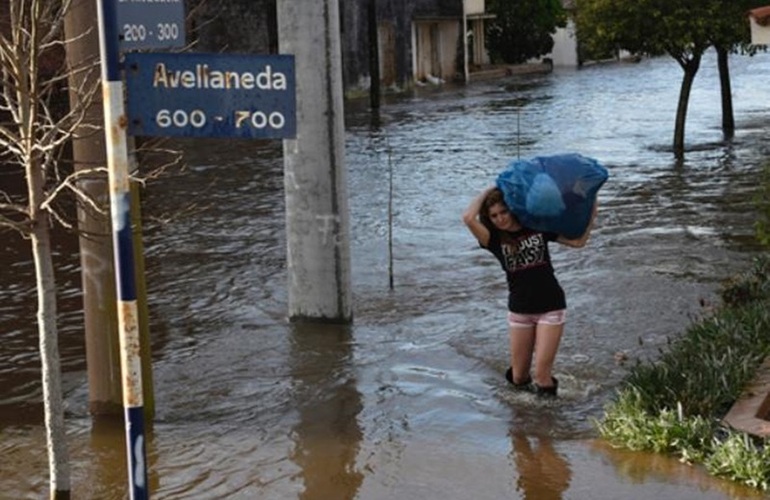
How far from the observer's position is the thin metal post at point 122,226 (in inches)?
169

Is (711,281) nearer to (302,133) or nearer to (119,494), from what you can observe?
(302,133)

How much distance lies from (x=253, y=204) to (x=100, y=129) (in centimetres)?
950

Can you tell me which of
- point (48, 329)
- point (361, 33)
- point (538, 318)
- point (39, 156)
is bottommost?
point (538, 318)

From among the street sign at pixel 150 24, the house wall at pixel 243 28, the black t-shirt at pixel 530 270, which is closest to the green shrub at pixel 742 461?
the black t-shirt at pixel 530 270

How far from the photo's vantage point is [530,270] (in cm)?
737

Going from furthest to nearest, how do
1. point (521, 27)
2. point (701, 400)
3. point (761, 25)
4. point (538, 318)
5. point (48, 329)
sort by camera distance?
point (521, 27) → point (761, 25) → point (538, 318) → point (701, 400) → point (48, 329)

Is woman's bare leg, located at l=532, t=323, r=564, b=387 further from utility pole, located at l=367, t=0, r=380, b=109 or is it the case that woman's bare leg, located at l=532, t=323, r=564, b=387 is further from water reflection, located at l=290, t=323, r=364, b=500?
utility pole, located at l=367, t=0, r=380, b=109

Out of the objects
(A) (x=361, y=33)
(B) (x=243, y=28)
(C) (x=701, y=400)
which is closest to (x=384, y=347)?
(C) (x=701, y=400)

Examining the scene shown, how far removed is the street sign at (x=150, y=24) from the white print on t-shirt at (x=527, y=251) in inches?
86.3

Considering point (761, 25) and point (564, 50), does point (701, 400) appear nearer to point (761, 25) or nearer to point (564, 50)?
Result: point (761, 25)

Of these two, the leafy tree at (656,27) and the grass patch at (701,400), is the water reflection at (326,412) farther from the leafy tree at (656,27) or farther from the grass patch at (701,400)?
the leafy tree at (656,27)

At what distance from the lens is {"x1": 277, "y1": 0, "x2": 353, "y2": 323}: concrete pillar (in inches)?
Answer: 358

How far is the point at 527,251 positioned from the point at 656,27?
1279cm

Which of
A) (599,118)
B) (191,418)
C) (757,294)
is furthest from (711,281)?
(599,118)
